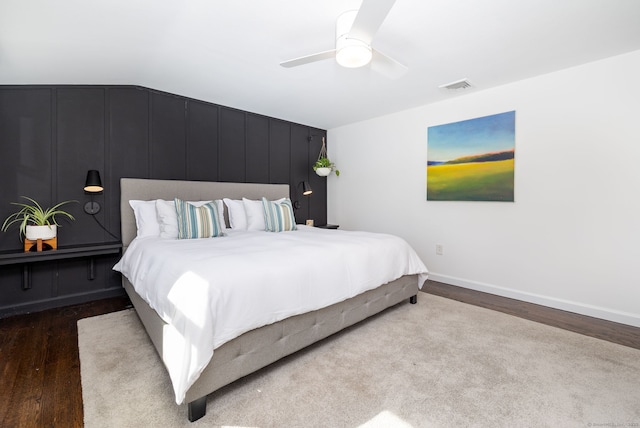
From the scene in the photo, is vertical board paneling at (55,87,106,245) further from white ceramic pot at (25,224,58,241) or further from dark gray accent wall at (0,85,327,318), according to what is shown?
white ceramic pot at (25,224,58,241)

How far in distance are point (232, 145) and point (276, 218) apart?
4.75 feet

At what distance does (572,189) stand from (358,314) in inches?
102

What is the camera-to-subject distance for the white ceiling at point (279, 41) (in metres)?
1.99

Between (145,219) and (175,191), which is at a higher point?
(175,191)

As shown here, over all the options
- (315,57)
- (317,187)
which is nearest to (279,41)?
(315,57)

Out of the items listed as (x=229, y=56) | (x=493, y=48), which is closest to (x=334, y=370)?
(x=229, y=56)

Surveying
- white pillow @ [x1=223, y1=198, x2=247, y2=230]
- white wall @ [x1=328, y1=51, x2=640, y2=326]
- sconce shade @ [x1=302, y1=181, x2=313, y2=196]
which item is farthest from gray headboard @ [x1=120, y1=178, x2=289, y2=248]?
white wall @ [x1=328, y1=51, x2=640, y2=326]

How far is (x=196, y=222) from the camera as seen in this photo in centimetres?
303

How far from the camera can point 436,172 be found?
4031mm

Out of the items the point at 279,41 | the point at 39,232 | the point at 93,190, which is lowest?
the point at 39,232

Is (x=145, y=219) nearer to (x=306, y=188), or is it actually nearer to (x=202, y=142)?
(x=202, y=142)

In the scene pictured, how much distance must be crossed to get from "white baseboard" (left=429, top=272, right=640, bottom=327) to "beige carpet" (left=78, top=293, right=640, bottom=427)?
2.20 ft

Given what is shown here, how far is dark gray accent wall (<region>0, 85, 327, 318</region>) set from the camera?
9.34 ft

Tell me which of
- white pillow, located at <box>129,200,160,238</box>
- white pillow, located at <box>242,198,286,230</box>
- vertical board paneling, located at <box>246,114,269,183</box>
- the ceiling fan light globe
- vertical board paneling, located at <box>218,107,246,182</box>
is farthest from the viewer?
vertical board paneling, located at <box>246,114,269,183</box>
